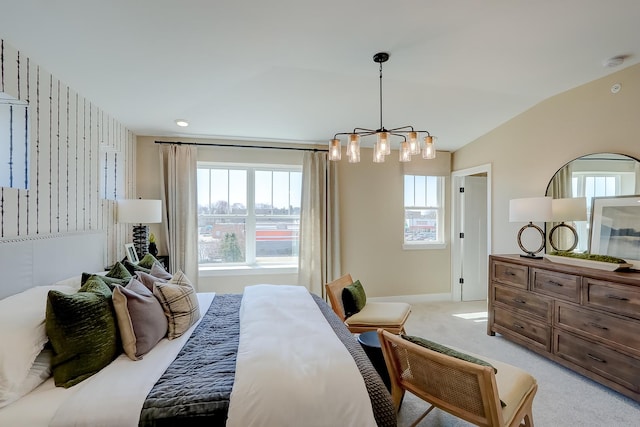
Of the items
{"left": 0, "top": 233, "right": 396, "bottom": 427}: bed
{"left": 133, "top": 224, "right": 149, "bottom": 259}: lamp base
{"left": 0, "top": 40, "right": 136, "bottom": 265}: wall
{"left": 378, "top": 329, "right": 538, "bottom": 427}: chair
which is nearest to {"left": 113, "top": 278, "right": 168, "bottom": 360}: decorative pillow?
{"left": 0, "top": 233, "right": 396, "bottom": 427}: bed

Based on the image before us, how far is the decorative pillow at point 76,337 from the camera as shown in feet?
4.54

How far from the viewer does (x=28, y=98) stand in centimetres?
203

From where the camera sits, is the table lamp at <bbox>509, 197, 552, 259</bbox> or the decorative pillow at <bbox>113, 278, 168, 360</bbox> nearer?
the decorative pillow at <bbox>113, 278, 168, 360</bbox>

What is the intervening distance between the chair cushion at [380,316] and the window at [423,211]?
6.10ft

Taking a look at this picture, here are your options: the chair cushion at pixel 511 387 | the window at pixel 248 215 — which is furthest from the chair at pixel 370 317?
the window at pixel 248 215

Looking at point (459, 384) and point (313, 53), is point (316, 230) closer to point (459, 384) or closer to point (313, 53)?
point (313, 53)

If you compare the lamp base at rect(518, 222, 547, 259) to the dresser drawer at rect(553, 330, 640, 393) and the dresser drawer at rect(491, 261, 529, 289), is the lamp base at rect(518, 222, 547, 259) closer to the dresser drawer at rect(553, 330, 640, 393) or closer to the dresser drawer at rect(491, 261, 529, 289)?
the dresser drawer at rect(491, 261, 529, 289)

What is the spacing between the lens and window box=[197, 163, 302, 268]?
425 cm

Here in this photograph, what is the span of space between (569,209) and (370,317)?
2.28 m

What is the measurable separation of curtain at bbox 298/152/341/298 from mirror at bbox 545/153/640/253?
2.59 meters

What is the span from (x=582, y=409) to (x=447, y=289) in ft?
8.91

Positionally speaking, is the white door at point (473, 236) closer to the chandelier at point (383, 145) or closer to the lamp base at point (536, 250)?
the lamp base at point (536, 250)

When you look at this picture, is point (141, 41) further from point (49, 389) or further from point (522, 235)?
point (522, 235)

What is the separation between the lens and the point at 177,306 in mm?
1950
